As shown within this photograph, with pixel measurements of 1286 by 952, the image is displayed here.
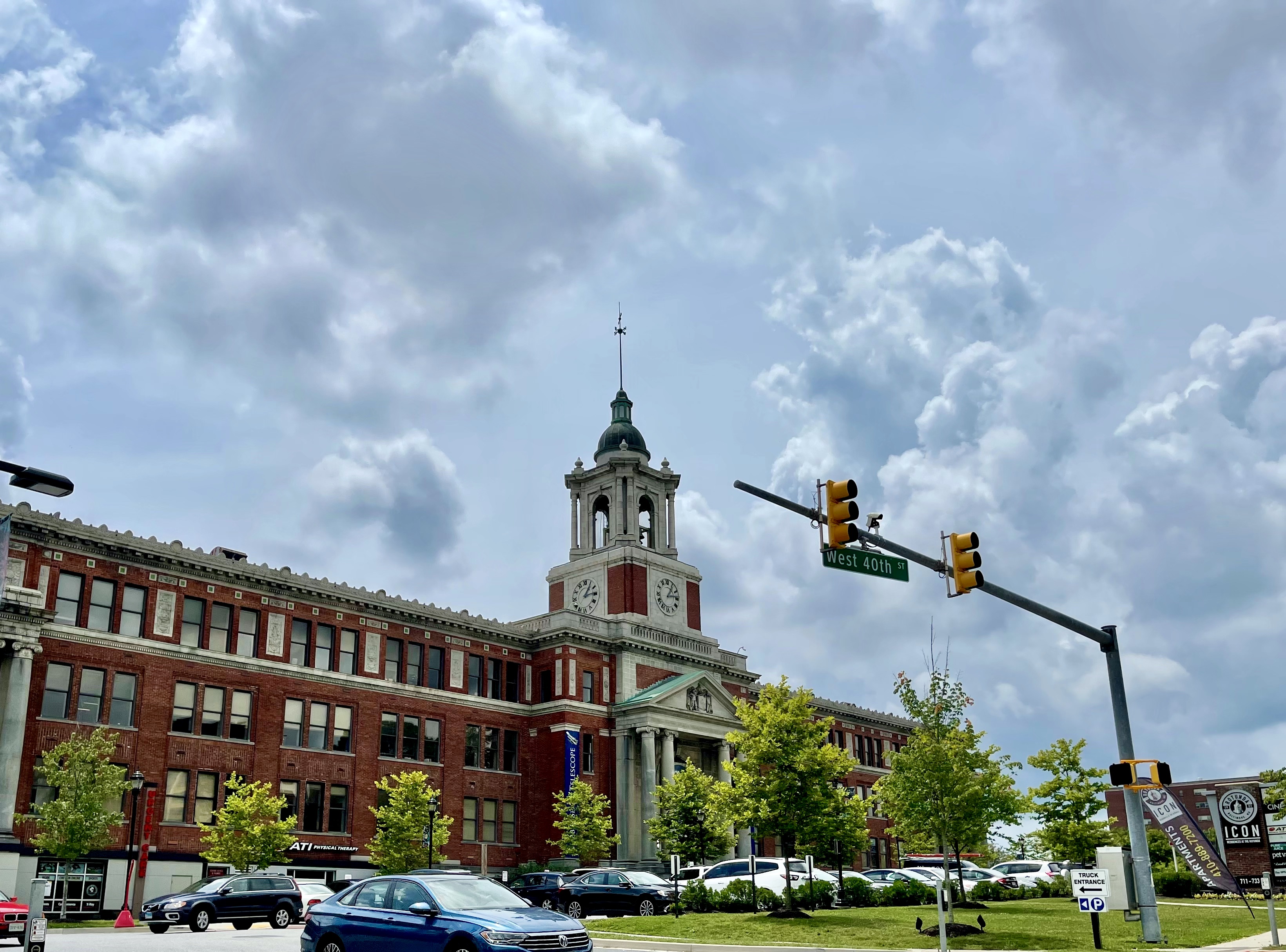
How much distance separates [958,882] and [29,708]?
121 feet

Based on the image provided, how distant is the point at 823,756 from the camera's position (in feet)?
125

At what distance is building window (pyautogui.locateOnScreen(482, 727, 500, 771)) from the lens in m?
65.5

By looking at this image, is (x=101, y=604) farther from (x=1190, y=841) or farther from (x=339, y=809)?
(x=1190, y=841)

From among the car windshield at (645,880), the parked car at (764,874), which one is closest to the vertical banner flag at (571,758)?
the parked car at (764,874)

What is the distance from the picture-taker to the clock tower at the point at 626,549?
250 ft

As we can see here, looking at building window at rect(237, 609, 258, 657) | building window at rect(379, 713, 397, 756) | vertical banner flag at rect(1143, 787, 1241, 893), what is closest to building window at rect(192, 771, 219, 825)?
building window at rect(237, 609, 258, 657)

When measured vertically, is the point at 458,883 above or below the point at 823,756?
below

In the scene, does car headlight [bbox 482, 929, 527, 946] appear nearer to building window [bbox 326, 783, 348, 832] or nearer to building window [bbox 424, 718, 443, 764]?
building window [bbox 326, 783, 348, 832]

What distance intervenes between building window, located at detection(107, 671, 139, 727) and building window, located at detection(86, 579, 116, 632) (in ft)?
6.90

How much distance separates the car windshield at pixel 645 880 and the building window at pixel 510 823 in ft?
73.8

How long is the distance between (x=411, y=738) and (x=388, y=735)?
4.59 ft

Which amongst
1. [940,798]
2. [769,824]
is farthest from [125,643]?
[940,798]

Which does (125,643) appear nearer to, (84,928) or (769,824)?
(84,928)

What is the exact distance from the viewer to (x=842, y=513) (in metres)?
19.1
